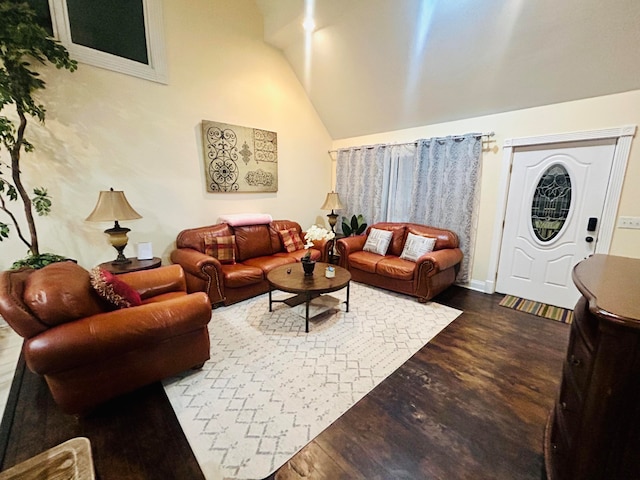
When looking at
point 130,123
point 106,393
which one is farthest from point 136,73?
point 106,393

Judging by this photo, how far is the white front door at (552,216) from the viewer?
9.48 feet

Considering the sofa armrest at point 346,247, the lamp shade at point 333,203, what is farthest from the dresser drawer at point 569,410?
the lamp shade at point 333,203

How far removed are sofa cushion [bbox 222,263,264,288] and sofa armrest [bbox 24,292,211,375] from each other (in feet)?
3.98

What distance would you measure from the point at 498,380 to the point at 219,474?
197cm

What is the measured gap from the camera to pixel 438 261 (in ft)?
10.5

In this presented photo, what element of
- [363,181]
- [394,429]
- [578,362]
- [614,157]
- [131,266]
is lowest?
[394,429]

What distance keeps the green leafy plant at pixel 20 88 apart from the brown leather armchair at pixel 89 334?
1.17m

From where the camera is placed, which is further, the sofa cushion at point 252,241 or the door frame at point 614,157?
the sofa cushion at point 252,241

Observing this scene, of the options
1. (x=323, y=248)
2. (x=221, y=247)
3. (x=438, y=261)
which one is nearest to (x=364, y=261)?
(x=323, y=248)

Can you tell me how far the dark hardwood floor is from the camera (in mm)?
1370

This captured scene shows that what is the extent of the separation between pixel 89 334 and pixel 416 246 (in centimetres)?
347

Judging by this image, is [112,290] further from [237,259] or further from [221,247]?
[237,259]

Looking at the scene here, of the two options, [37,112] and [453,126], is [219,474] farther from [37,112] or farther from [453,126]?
[453,126]

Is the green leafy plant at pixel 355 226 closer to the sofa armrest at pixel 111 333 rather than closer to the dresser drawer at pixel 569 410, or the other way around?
the sofa armrest at pixel 111 333
